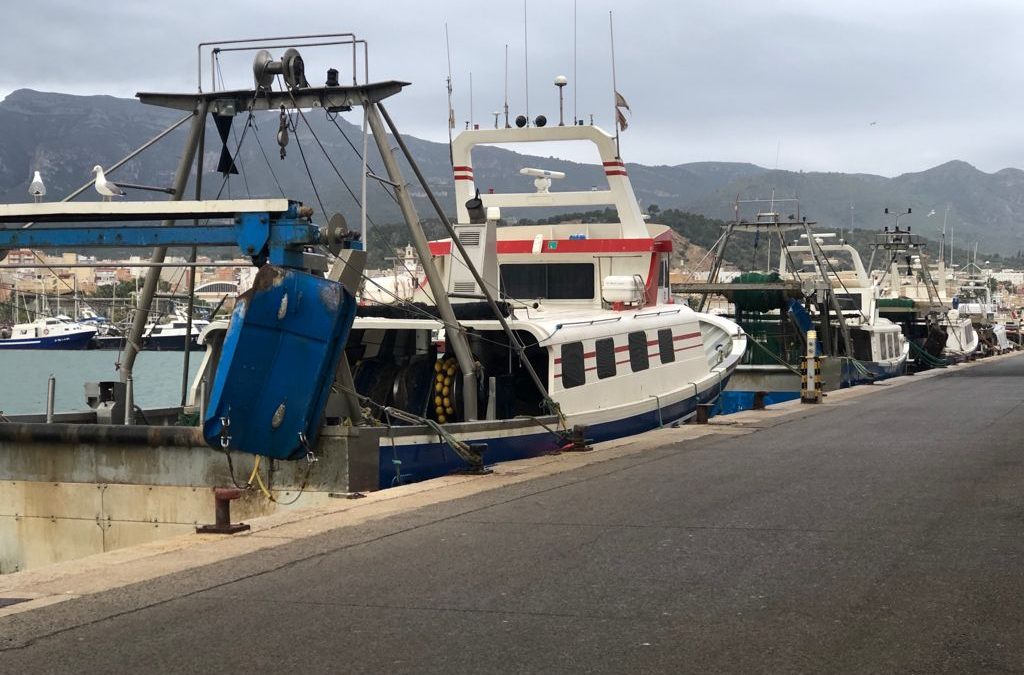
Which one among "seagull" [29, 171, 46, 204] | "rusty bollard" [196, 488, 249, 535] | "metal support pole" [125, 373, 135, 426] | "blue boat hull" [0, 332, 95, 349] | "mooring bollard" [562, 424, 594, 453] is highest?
"seagull" [29, 171, 46, 204]

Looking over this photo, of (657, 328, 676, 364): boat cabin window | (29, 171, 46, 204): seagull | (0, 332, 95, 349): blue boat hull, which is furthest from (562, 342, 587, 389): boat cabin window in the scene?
(0, 332, 95, 349): blue boat hull

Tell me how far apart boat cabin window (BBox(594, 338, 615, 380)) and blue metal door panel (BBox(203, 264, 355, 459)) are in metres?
6.52

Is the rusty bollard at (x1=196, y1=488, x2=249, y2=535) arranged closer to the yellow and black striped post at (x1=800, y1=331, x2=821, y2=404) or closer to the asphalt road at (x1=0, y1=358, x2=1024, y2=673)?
the asphalt road at (x1=0, y1=358, x2=1024, y2=673)

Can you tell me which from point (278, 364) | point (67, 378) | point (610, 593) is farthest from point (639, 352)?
point (67, 378)

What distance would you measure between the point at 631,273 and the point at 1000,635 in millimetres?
15546

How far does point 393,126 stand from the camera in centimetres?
1490

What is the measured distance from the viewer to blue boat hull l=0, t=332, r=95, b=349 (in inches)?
4899

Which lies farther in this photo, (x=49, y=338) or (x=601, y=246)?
(x=49, y=338)

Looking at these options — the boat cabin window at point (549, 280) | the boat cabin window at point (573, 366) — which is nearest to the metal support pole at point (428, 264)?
the boat cabin window at point (573, 366)

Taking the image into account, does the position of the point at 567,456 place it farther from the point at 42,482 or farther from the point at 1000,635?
the point at 1000,635

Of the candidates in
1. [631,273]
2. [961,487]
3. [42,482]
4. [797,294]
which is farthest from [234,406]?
[797,294]

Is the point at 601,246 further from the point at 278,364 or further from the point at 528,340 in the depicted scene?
the point at 278,364

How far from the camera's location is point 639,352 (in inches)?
787

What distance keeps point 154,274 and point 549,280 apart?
28.6 feet
